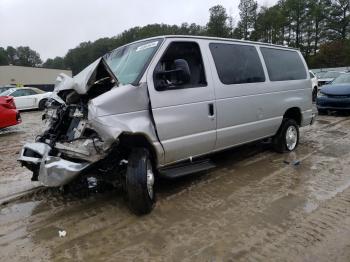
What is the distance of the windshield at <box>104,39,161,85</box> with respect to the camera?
15.4ft

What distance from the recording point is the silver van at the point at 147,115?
4.27 meters

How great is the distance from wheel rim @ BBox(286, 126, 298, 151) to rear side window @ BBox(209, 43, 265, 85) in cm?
149

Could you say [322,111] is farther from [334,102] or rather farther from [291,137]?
[291,137]

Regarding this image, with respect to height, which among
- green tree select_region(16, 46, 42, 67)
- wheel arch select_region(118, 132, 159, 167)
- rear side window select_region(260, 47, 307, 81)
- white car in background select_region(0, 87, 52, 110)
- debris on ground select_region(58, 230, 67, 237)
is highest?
green tree select_region(16, 46, 42, 67)

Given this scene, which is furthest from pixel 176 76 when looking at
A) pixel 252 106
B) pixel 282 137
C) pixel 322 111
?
pixel 322 111

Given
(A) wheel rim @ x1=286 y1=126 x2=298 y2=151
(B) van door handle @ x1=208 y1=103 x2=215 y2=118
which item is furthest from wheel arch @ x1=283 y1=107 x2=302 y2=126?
(B) van door handle @ x1=208 y1=103 x2=215 y2=118

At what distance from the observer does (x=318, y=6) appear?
6388 cm

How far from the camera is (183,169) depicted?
4996mm

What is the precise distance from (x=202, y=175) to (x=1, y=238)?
10.3 ft

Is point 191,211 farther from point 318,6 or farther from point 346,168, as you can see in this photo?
point 318,6

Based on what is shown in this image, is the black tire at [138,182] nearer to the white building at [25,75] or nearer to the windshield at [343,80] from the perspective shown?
the windshield at [343,80]

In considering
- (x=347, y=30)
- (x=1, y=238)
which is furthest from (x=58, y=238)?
(x=347, y=30)

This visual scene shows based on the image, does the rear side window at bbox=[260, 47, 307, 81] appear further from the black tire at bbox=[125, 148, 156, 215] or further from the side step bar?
the black tire at bbox=[125, 148, 156, 215]

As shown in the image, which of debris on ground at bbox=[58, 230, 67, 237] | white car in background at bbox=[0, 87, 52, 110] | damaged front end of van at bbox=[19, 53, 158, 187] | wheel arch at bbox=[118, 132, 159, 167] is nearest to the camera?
debris on ground at bbox=[58, 230, 67, 237]
